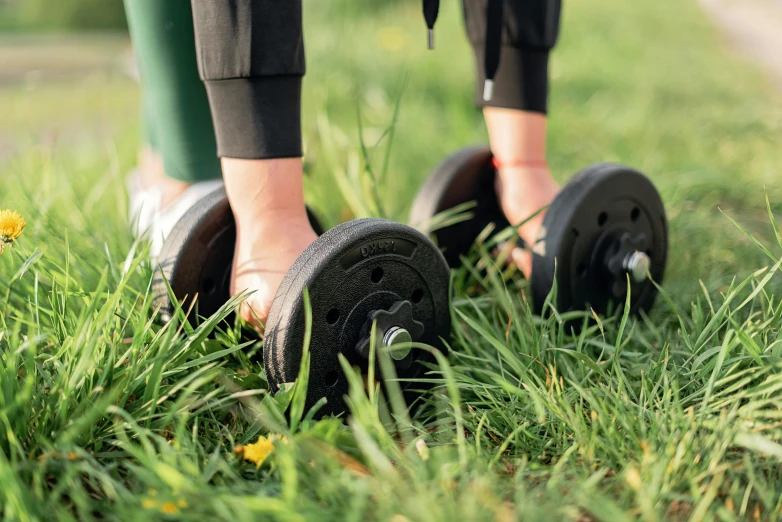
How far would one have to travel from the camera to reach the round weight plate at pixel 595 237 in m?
1.31

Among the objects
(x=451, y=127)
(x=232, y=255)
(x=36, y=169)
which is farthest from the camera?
(x=451, y=127)

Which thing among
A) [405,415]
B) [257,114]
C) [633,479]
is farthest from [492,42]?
[633,479]

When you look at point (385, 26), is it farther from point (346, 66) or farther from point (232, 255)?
point (232, 255)

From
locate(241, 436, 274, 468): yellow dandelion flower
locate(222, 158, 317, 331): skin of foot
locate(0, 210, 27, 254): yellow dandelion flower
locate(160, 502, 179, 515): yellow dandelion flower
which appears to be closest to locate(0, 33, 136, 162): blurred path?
locate(0, 210, 27, 254): yellow dandelion flower

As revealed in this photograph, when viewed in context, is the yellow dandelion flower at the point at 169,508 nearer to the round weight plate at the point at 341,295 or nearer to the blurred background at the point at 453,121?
the round weight plate at the point at 341,295

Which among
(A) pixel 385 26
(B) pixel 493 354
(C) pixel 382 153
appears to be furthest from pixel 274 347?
(A) pixel 385 26

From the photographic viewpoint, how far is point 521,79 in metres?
1.48

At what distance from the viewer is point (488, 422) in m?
1.07

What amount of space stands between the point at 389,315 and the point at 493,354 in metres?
0.29

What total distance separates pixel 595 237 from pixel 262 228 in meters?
0.62

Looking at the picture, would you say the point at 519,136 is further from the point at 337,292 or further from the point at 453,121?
the point at 453,121

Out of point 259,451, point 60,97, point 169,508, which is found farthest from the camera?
point 60,97

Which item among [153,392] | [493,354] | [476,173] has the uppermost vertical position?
[476,173]

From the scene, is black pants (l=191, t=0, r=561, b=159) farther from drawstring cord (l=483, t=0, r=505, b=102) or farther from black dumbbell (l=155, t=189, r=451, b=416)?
drawstring cord (l=483, t=0, r=505, b=102)
